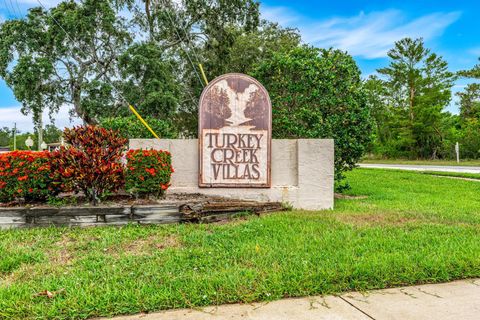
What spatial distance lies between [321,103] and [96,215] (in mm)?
5166

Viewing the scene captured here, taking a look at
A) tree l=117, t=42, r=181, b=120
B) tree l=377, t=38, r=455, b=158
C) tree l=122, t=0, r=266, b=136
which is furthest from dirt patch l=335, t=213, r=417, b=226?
tree l=377, t=38, r=455, b=158

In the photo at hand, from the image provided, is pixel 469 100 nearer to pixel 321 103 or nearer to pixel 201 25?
pixel 201 25

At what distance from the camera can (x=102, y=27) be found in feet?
56.0

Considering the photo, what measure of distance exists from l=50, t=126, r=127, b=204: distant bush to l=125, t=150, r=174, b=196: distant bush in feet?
0.62

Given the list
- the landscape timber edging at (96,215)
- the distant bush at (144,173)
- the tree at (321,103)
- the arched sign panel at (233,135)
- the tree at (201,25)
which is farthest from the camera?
the tree at (201,25)

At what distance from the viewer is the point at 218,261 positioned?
3.55 metres

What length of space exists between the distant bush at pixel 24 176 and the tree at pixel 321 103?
4.61 metres

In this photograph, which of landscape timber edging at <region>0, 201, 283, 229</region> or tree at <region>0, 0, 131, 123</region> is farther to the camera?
tree at <region>0, 0, 131, 123</region>

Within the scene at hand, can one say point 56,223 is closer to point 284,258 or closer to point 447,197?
point 284,258

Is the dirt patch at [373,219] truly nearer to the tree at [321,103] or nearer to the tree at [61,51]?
the tree at [321,103]

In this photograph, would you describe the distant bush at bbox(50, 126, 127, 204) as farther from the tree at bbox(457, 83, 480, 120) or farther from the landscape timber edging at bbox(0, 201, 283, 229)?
the tree at bbox(457, 83, 480, 120)

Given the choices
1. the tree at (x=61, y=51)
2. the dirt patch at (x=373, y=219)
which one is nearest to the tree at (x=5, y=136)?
the tree at (x=61, y=51)

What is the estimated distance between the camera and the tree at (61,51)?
1622 centimetres

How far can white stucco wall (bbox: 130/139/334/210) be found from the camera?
6375mm
